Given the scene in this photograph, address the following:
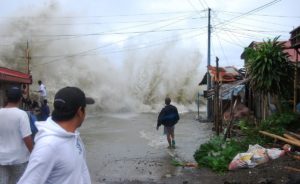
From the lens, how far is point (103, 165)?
11711 mm

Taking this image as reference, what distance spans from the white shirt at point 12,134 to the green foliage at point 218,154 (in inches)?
210

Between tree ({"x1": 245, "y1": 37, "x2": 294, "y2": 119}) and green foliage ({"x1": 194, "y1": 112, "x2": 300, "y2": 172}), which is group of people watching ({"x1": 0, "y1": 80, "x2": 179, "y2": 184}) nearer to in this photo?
green foliage ({"x1": 194, "y1": 112, "x2": 300, "y2": 172})

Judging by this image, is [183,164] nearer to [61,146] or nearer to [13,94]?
[13,94]

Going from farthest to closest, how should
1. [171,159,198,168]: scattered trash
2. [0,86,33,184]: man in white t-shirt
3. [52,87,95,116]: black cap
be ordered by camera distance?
[171,159,198,168]: scattered trash
[0,86,33,184]: man in white t-shirt
[52,87,95,116]: black cap

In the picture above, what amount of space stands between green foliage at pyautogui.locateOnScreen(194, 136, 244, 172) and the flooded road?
57 cm

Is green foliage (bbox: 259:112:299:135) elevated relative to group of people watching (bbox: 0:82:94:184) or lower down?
lower down

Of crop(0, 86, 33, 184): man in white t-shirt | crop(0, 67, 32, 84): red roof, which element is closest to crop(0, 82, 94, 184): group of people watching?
crop(0, 86, 33, 184): man in white t-shirt

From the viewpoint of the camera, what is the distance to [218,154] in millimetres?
10945

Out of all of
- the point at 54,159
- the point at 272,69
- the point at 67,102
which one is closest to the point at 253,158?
the point at 272,69

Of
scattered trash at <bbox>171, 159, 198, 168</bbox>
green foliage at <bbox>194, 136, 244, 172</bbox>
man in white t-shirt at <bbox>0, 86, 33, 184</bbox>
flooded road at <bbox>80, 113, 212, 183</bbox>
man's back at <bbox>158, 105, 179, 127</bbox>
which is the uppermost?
man in white t-shirt at <bbox>0, 86, 33, 184</bbox>

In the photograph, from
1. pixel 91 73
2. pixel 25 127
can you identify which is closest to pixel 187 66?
pixel 91 73

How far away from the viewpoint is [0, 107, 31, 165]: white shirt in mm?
5738

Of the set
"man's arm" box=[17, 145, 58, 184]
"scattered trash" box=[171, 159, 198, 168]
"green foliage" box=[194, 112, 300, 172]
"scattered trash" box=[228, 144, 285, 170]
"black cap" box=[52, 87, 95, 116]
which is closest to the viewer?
"man's arm" box=[17, 145, 58, 184]

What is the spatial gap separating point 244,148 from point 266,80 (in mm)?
2301
